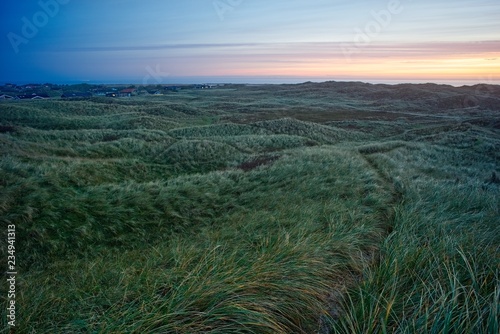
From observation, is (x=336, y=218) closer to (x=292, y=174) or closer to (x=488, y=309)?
(x=488, y=309)

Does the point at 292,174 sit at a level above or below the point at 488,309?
below

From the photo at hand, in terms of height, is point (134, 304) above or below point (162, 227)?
above

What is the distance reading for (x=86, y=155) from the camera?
18.7 m

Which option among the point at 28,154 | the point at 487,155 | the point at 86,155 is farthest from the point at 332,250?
the point at 487,155

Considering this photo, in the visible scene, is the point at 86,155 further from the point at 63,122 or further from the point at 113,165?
the point at 63,122

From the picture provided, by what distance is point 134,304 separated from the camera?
133 inches

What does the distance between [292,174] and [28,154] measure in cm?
1291

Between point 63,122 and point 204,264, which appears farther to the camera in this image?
point 63,122

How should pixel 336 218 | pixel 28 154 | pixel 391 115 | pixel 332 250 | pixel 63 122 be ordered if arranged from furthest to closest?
pixel 391 115, pixel 63 122, pixel 28 154, pixel 336 218, pixel 332 250

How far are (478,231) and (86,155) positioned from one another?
1892cm

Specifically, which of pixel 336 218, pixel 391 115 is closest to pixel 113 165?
pixel 336 218

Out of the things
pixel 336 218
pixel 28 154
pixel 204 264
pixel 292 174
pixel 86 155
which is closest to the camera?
pixel 204 264

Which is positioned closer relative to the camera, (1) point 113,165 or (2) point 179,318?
(2) point 179,318

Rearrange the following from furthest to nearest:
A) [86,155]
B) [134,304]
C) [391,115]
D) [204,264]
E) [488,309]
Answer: [391,115] < [86,155] < [204,264] < [134,304] < [488,309]
